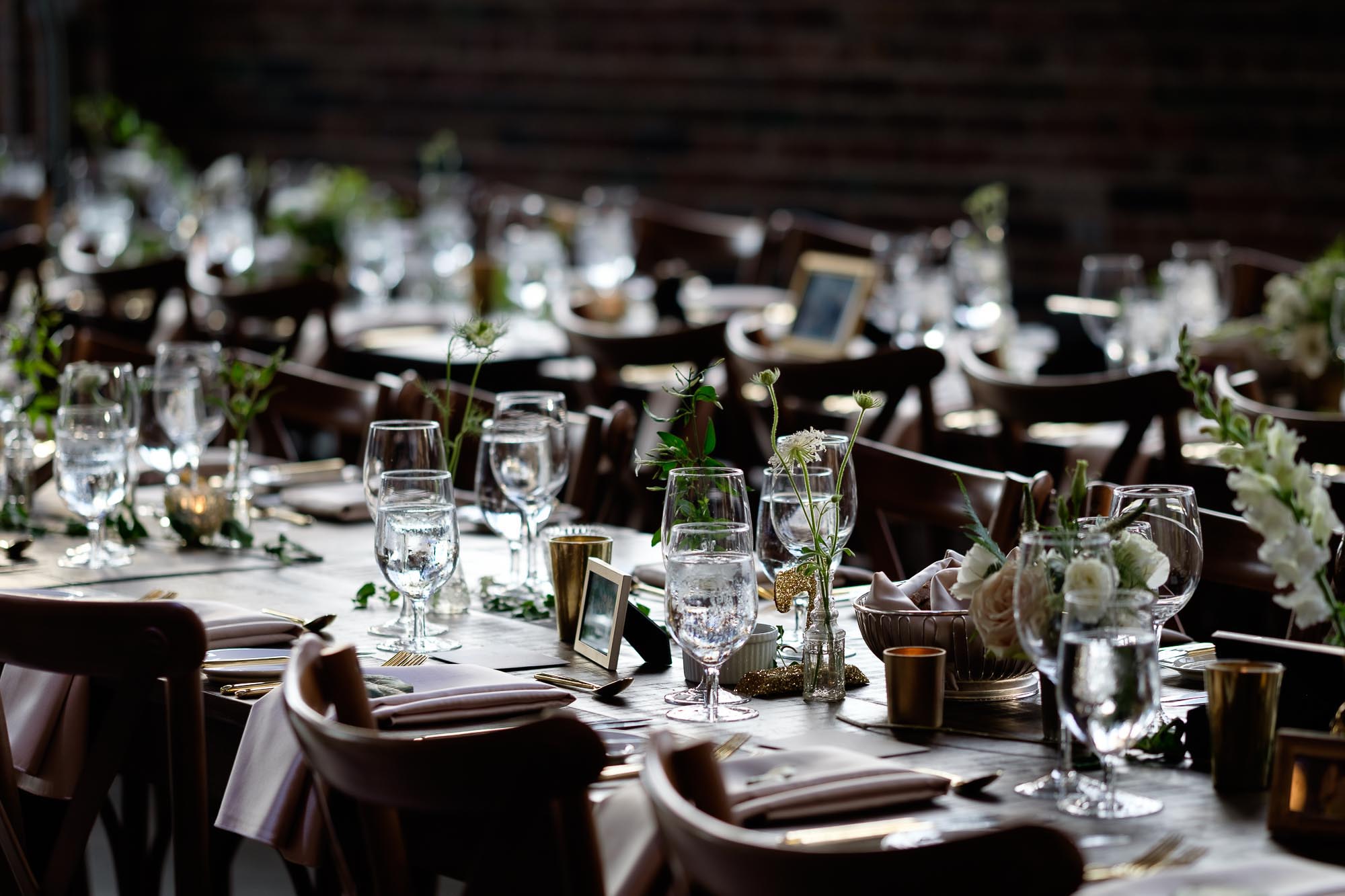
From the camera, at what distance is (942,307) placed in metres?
4.85

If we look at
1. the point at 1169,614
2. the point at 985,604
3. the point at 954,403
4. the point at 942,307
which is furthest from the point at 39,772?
the point at 942,307

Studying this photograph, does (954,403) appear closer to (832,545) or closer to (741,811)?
(832,545)

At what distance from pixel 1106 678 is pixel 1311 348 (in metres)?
2.51

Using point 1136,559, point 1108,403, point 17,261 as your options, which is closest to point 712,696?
point 1136,559

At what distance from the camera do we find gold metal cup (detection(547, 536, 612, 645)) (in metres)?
2.09

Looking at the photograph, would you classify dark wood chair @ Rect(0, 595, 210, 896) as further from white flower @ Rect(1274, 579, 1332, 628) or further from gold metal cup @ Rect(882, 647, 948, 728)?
white flower @ Rect(1274, 579, 1332, 628)

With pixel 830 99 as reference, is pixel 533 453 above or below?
below

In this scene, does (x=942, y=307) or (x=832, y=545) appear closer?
(x=832, y=545)

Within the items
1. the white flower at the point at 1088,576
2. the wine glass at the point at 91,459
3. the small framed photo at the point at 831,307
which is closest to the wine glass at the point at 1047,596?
the white flower at the point at 1088,576

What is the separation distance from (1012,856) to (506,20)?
315 inches

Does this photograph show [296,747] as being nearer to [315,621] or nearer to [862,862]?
[315,621]

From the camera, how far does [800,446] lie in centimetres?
189

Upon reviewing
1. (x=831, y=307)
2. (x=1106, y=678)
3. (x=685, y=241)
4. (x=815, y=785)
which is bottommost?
(x=815, y=785)

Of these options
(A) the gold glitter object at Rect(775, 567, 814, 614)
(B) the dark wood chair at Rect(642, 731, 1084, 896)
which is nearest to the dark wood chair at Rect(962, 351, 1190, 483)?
(A) the gold glitter object at Rect(775, 567, 814, 614)
